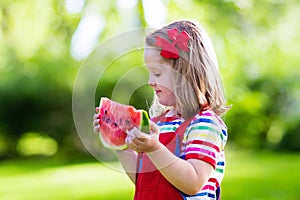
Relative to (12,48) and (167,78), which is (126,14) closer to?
(167,78)

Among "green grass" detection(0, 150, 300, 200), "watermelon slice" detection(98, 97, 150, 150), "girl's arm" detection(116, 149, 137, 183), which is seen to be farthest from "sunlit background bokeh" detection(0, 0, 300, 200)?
"watermelon slice" detection(98, 97, 150, 150)

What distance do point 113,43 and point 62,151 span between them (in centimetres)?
1104

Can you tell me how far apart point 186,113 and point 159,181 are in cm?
23

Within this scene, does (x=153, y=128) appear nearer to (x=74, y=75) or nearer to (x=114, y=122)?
(x=114, y=122)

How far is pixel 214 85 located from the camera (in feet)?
7.04

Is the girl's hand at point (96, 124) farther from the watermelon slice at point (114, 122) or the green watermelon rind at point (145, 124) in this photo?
the green watermelon rind at point (145, 124)

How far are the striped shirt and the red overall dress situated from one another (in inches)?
0.7

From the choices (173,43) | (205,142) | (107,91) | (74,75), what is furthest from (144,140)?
(74,75)

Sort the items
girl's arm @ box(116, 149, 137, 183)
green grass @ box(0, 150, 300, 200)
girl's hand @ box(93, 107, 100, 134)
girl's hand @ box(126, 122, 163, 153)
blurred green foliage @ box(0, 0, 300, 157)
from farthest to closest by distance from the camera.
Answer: green grass @ box(0, 150, 300, 200)
blurred green foliage @ box(0, 0, 300, 157)
girl's arm @ box(116, 149, 137, 183)
girl's hand @ box(93, 107, 100, 134)
girl's hand @ box(126, 122, 163, 153)

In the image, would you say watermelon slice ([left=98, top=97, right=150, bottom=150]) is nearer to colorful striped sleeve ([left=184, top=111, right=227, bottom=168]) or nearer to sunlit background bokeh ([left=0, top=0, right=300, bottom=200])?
colorful striped sleeve ([left=184, top=111, right=227, bottom=168])

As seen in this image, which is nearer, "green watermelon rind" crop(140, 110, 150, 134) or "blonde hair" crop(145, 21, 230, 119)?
"green watermelon rind" crop(140, 110, 150, 134)

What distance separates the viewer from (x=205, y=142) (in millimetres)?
2041

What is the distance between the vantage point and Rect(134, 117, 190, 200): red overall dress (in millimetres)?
2102

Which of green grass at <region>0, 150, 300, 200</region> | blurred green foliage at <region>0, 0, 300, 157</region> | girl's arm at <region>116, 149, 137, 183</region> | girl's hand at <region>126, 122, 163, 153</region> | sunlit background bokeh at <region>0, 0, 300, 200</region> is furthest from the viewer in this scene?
green grass at <region>0, 150, 300, 200</region>
